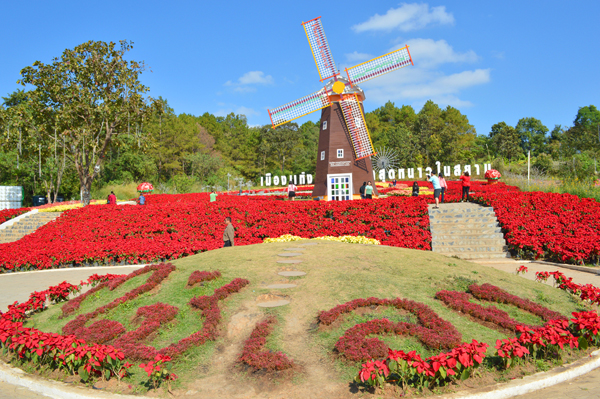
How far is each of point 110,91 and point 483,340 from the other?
82.8 ft

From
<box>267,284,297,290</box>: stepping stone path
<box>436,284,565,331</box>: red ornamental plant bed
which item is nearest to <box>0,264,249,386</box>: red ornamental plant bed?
<box>267,284,297,290</box>: stepping stone path

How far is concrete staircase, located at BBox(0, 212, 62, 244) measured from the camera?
59.8ft

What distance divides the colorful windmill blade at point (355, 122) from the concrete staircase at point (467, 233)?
11076 millimetres

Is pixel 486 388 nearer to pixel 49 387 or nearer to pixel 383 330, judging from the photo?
pixel 383 330

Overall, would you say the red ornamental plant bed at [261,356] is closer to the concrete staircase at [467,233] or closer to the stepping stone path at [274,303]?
the stepping stone path at [274,303]

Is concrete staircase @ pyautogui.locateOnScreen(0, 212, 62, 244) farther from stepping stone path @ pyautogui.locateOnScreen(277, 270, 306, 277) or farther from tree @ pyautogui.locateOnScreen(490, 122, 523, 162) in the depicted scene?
tree @ pyautogui.locateOnScreen(490, 122, 523, 162)

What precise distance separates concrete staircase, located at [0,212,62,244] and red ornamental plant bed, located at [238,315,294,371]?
17595mm

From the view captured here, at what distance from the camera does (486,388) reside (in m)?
3.96

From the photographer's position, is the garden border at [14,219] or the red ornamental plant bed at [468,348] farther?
the garden border at [14,219]

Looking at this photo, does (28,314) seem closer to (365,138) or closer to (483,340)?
(483,340)

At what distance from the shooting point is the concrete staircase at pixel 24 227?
59.8 ft

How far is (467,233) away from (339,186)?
1291 cm

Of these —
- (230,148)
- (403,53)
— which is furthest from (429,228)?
(230,148)

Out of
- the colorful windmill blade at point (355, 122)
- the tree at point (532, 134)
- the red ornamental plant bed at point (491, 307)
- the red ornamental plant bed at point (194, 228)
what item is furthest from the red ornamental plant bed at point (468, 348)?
the tree at point (532, 134)
